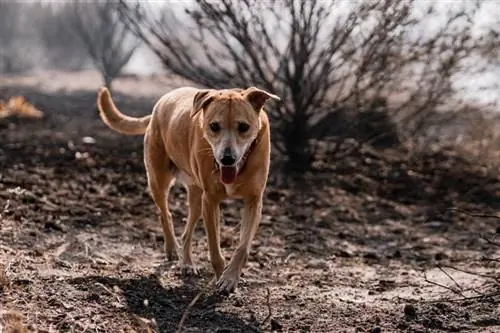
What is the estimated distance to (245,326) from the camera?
503cm

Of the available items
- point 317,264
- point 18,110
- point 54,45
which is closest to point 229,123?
point 317,264

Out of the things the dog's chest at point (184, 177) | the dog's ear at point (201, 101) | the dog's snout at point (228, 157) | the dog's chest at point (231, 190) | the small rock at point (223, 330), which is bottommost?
the small rock at point (223, 330)

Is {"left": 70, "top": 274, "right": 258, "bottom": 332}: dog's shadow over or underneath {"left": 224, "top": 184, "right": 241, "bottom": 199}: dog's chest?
underneath

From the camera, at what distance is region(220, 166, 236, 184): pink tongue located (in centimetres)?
551

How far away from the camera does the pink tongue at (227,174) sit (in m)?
5.51

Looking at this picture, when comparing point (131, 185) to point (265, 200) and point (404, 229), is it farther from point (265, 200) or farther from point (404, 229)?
point (404, 229)

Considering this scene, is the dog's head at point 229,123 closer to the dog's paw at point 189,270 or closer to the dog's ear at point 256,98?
the dog's ear at point 256,98

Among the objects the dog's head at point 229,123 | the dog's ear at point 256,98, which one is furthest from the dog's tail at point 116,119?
the dog's ear at point 256,98

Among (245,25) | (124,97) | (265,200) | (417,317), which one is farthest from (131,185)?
(124,97)

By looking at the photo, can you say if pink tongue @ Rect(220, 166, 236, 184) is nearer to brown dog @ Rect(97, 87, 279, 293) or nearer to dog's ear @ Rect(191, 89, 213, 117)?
brown dog @ Rect(97, 87, 279, 293)

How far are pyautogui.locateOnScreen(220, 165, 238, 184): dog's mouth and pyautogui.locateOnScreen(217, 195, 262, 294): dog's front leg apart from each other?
1.00ft

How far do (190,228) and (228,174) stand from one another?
1.19 m

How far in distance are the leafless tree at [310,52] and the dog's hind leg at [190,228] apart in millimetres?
2614

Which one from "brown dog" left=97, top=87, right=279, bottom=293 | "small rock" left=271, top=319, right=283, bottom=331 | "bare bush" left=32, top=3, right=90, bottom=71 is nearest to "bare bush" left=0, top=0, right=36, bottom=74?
"bare bush" left=32, top=3, right=90, bottom=71
